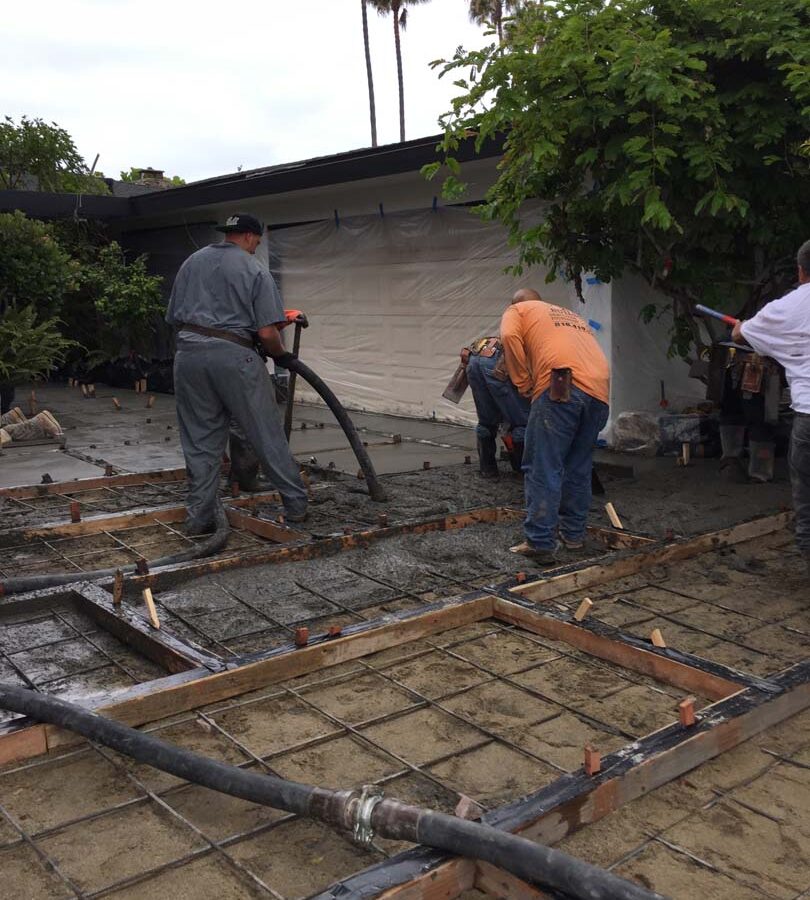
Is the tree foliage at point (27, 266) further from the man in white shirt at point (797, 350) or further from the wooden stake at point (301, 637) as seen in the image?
the man in white shirt at point (797, 350)

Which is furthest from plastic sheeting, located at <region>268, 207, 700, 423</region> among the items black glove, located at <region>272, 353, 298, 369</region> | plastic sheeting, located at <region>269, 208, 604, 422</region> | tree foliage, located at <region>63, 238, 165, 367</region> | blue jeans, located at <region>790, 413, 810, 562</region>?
blue jeans, located at <region>790, 413, 810, 562</region>

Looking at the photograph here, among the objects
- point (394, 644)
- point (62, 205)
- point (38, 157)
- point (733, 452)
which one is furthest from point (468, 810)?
point (38, 157)

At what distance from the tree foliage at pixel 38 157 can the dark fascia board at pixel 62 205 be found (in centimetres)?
370

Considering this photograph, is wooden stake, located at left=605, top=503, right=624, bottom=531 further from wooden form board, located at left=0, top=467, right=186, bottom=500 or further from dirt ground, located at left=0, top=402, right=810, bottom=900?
wooden form board, located at left=0, top=467, right=186, bottom=500

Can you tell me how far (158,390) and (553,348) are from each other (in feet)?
35.9

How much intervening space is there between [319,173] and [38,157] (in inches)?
408

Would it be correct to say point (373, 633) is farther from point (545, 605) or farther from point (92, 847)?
point (92, 847)

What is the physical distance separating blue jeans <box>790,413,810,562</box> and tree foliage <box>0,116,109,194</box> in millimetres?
17683

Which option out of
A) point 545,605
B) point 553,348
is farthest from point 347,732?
point 553,348

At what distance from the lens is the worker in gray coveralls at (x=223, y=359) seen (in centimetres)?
535

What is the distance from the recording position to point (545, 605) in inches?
165

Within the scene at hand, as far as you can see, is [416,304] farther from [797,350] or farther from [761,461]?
[797,350]

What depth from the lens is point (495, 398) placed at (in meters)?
6.79

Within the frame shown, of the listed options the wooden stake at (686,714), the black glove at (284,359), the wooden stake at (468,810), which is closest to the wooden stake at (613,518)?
the black glove at (284,359)
